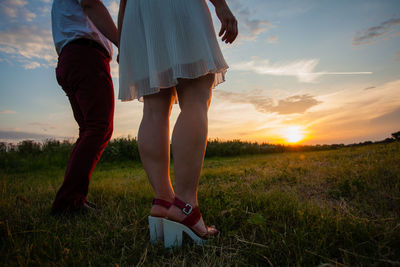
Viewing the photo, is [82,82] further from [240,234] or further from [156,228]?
[240,234]

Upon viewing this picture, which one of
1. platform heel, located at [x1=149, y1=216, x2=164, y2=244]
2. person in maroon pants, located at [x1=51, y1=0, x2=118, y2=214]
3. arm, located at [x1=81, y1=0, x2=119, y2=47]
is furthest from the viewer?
person in maroon pants, located at [x1=51, y1=0, x2=118, y2=214]

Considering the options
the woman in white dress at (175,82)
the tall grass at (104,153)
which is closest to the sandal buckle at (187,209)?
the woman in white dress at (175,82)

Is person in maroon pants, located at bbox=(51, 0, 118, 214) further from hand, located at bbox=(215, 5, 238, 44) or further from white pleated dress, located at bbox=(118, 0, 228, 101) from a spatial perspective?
hand, located at bbox=(215, 5, 238, 44)

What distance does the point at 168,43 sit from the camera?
1.33 m

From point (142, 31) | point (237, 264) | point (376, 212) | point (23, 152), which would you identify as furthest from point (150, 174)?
point (23, 152)

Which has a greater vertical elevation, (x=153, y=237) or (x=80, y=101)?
(x=80, y=101)

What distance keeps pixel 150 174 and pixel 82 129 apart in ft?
3.43

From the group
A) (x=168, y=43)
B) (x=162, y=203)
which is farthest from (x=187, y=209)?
(x=168, y=43)

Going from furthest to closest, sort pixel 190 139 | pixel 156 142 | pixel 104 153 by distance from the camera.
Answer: pixel 104 153 < pixel 156 142 < pixel 190 139

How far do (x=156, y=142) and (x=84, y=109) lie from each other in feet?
2.97

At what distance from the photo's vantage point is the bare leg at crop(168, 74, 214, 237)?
4.29ft

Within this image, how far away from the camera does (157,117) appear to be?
147cm

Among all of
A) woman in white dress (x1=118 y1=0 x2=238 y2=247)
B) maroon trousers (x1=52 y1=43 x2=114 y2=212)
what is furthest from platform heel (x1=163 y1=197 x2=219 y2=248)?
maroon trousers (x1=52 y1=43 x2=114 y2=212)

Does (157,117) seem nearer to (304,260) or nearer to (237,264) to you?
(237,264)
